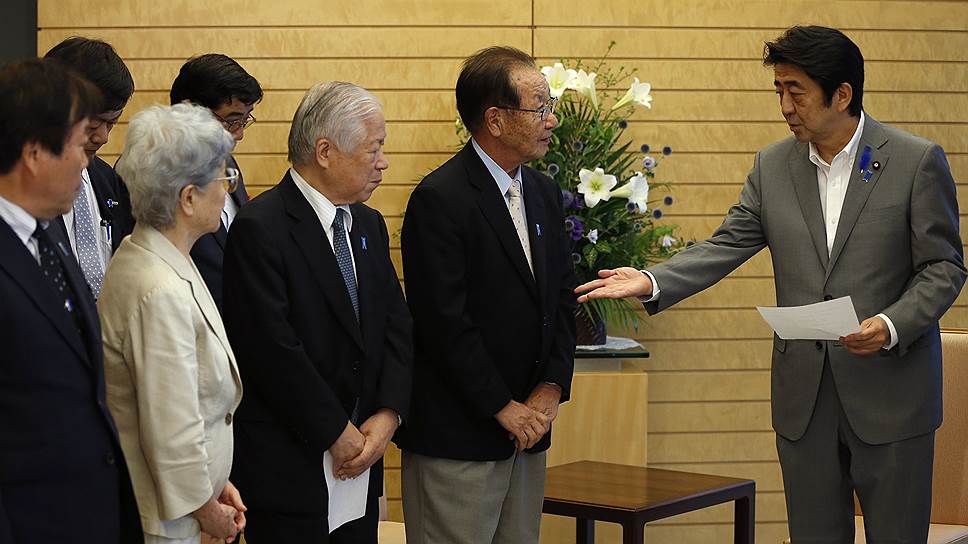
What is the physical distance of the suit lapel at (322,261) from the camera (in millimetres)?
2727

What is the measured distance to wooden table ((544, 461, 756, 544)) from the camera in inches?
131

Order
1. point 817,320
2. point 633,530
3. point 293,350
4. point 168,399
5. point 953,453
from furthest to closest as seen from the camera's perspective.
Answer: point 953,453, point 633,530, point 817,320, point 293,350, point 168,399

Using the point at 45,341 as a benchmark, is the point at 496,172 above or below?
above

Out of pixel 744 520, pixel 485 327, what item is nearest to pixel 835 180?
pixel 485 327

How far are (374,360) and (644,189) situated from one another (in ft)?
5.88

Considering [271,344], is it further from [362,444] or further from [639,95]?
[639,95]

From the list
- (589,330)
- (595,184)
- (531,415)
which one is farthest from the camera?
(589,330)

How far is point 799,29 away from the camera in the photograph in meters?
3.10

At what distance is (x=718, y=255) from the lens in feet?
11.0

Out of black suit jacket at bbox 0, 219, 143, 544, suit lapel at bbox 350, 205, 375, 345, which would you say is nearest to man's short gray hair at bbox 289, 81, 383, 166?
suit lapel at bbox 350, 205, 375, 345

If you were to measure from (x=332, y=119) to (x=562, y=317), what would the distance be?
0.87 metres

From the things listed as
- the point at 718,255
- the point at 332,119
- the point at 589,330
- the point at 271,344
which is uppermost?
the point at 332,119

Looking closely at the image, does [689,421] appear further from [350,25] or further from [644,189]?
[350,25]

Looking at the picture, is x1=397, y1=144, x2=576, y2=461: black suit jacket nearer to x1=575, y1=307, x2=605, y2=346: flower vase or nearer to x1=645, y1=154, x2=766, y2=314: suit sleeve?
x1=645, y1=154, x2=766, y2=314: suit sleeve
